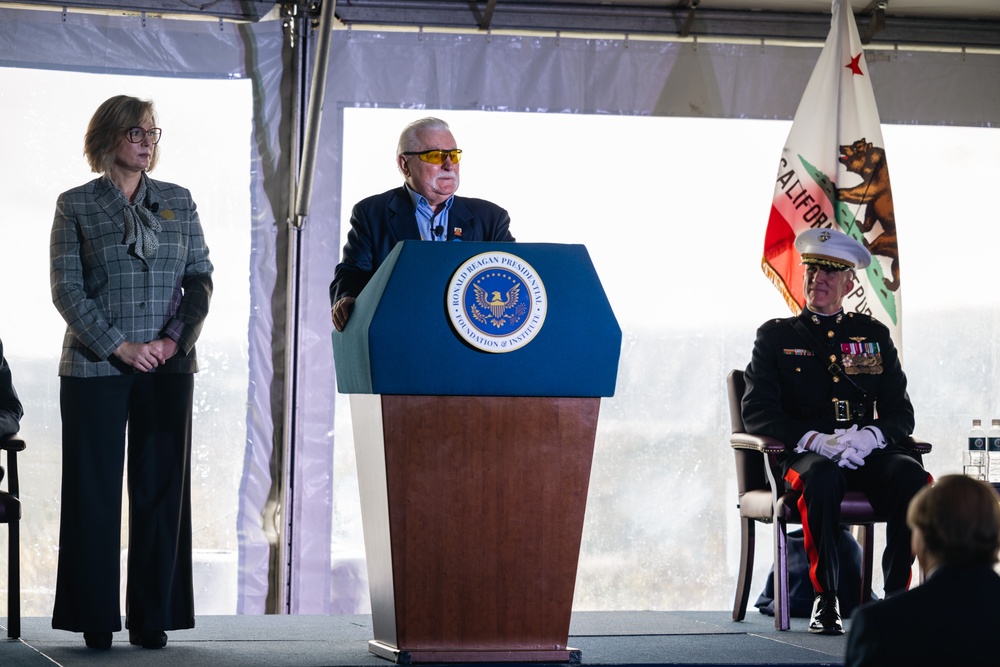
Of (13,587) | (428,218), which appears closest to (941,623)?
(428,218)

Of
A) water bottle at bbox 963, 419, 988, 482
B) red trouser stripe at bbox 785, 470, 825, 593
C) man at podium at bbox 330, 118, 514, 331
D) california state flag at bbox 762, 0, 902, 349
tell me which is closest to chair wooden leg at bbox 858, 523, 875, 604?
red trouser stripe at bbox 785, 470, 825, 593

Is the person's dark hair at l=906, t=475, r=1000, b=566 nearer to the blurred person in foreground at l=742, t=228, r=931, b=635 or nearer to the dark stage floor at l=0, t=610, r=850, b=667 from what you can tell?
the dark stage floor at l=0, t=610, r=850, b=667

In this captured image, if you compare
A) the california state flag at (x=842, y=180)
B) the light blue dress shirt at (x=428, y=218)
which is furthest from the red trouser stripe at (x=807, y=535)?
the light blue dress shirt at (x=428, y=218)

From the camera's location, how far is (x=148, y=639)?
328cm

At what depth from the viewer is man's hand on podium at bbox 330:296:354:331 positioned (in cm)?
299

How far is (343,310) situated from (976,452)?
3.15 metres

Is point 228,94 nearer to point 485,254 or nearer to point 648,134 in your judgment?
point 648,134

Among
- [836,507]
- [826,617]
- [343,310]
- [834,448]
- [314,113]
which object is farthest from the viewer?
[314,113]

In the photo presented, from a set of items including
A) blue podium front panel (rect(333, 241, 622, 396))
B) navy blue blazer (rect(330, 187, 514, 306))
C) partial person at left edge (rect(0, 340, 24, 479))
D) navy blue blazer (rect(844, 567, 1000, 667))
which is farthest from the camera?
partial person at left edge (rect(0, 340, 24, 479))

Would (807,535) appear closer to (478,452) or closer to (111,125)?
(478,452)

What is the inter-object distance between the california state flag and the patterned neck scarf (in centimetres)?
271

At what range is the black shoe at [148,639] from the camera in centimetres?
328

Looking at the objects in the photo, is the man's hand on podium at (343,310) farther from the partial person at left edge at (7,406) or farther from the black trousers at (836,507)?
the black trousers at (836,507)

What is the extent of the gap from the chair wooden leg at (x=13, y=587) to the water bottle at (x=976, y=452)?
11.3ft
